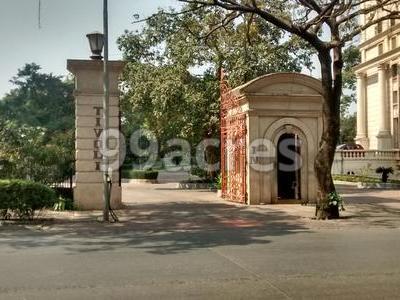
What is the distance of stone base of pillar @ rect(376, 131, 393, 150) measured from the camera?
46844 mm

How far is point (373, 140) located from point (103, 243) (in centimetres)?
4333

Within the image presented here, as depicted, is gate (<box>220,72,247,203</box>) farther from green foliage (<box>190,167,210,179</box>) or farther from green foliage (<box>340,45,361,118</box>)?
green foliage (<box>340,45,361,118</box>)

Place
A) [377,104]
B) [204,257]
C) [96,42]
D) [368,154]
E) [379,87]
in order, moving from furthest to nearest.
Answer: [377,104] < [379,87] < [368,154] < [96,42] < [204,257]

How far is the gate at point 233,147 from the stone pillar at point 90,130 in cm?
485

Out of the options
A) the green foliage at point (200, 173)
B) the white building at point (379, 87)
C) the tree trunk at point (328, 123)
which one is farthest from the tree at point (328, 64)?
the white building at point (379, 87)

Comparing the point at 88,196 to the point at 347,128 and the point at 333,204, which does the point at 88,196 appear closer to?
the point at 333,204

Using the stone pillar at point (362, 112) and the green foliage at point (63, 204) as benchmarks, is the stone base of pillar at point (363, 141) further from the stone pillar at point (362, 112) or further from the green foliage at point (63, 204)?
the green foliage at point (63, 204)

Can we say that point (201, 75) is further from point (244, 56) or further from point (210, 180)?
point (210, 180)

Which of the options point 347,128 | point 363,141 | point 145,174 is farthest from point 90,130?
point 347,128

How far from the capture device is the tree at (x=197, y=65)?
26.0 meters

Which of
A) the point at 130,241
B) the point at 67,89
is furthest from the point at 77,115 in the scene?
the point at 67,89

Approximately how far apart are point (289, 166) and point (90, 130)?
23.4 feet

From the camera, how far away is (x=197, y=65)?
2777 centimetres

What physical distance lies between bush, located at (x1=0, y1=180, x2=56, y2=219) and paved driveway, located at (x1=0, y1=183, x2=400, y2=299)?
0.74 m
